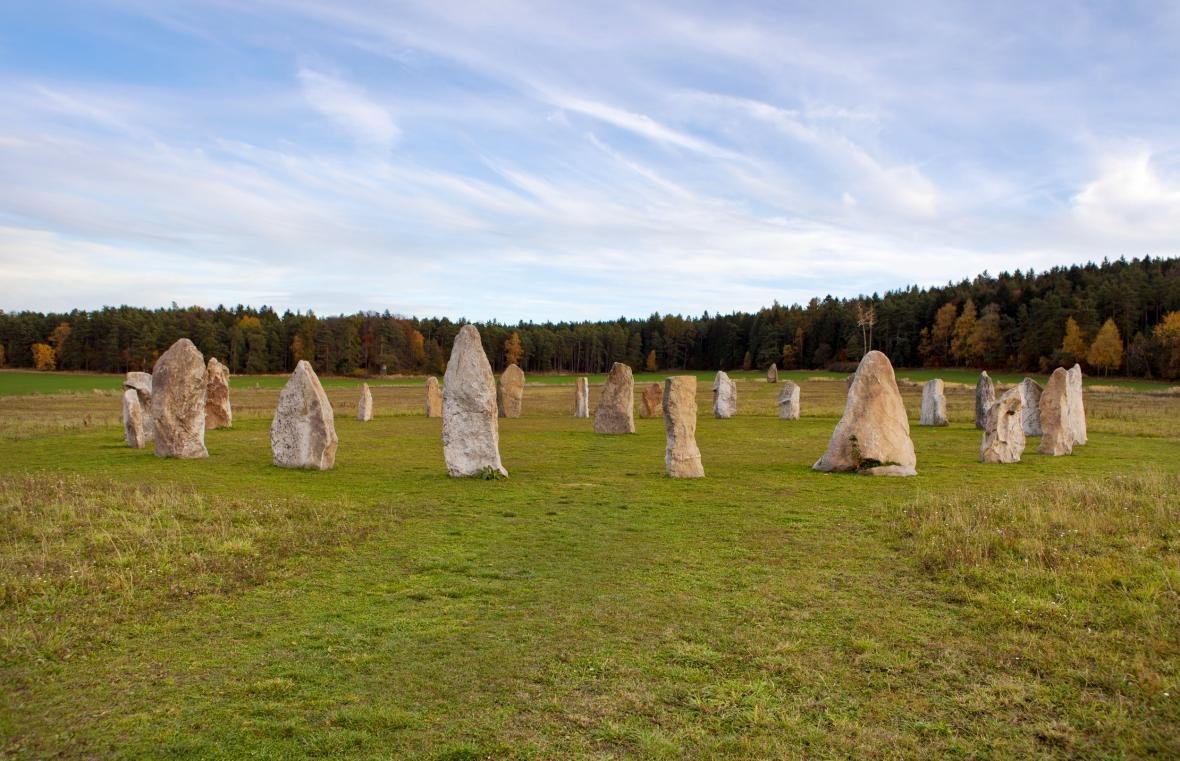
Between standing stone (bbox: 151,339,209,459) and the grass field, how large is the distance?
145 inches

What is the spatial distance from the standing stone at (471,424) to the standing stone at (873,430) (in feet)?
25.0

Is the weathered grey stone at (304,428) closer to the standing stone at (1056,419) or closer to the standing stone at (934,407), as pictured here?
the standing stone at (1056,419)

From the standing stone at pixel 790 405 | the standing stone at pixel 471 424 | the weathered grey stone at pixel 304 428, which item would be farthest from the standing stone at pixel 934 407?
the weathered grey stone at pixel 304 428

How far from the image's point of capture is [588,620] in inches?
279

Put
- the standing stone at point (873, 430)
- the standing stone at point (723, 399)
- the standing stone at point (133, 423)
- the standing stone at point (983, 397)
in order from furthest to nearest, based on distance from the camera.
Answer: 1. the standing stone at point (723, 399)
2. the standing stone at point (983, 397)
3. the standing stone at point (133, 423)
4. the standing stone at point (873, 430)

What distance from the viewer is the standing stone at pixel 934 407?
94.1 feet

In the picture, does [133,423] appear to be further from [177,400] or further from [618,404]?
[618,404]

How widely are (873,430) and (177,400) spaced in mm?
16719

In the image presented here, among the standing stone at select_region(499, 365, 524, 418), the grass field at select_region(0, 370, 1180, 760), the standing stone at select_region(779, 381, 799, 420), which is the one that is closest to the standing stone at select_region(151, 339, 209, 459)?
the grass field at select_region(0, 370, 1180, 760)

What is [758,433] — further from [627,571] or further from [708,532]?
[627,571]

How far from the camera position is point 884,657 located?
241 inches

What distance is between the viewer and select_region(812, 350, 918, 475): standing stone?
1620 centimetres

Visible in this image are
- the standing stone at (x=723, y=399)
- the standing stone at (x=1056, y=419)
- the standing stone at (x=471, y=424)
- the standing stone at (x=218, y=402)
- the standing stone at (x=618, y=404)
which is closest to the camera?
the standing stone at (x=471, y=424)

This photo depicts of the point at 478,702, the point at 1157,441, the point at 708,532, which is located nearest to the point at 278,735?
the point at 478,702
